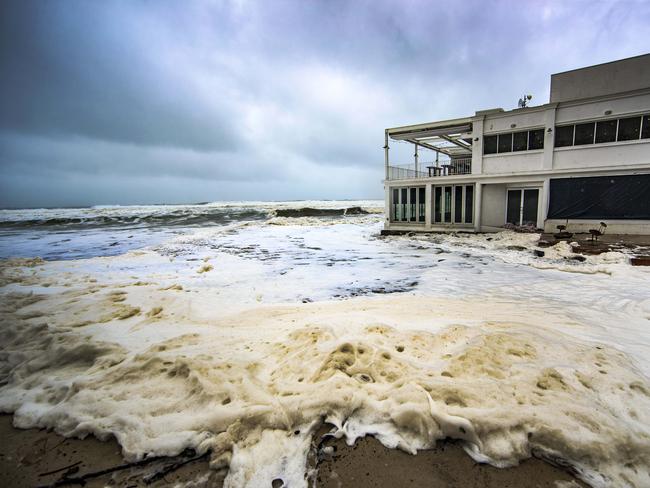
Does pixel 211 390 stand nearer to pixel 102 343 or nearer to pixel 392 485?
pixel 392 485

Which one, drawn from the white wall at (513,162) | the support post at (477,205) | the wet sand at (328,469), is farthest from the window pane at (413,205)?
the wet sand at (328,469)

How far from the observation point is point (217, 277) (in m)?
8.34

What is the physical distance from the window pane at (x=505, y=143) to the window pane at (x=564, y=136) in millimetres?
1791

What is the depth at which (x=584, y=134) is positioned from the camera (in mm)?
13211

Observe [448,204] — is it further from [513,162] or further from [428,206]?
[513,162]

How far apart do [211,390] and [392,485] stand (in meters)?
1.81

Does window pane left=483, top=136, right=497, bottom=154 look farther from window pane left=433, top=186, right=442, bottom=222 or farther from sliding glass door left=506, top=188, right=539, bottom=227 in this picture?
window pane left=433, top=186, right=442, bottom=222

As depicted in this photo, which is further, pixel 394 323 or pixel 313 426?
pixel 394 323

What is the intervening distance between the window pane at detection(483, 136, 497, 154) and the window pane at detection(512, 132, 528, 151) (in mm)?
806

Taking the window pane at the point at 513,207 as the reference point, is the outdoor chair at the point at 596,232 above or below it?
below

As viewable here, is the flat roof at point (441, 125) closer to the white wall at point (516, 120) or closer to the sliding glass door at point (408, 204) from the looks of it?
the white wall at point (516, 120)

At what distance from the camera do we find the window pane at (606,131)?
12.7 m

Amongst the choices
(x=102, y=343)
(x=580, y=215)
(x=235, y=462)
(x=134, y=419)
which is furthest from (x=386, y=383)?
(x=580, y=215)

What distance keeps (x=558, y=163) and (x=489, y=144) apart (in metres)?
3.04
